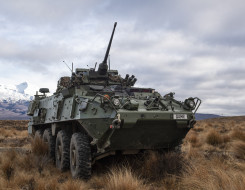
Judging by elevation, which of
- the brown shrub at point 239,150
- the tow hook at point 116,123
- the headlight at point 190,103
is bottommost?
the brown shrub at point 239,150

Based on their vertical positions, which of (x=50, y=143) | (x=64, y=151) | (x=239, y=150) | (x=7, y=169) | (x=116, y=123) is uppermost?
(x=116, y=123)

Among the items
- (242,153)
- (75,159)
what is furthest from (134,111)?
(242,153)

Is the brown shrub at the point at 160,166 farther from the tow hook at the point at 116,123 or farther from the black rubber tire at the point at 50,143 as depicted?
the black rubber tire at the point at 50,143

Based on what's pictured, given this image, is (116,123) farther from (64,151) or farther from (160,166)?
(64,151)

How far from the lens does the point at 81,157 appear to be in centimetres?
593

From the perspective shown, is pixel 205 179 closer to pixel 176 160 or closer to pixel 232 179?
pixel 232 179

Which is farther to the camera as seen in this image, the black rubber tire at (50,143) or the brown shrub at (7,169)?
the black rubber tire at (50,143)

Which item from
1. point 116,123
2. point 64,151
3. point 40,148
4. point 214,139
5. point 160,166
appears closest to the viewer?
point 116,123

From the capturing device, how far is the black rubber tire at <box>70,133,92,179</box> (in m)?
5.91

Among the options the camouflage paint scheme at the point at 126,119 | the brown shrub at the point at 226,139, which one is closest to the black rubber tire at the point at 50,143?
the camouflage paint scheme at the point at 126,119

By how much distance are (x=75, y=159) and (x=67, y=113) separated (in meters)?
1.20

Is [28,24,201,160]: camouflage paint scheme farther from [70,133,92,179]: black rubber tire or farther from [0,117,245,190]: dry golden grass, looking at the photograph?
[0,117,245,190]: dry golden grass

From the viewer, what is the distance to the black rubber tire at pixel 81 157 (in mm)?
5906

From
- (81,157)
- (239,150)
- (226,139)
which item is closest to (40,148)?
(81,157)
